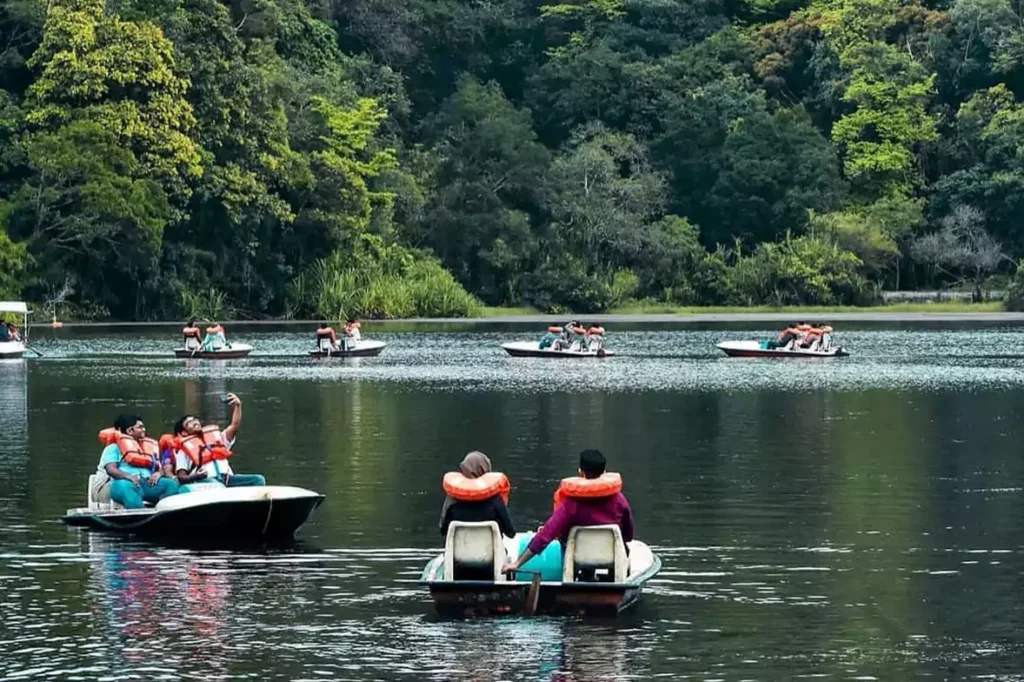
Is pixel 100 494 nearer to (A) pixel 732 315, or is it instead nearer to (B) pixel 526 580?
(B) pixel 526 580

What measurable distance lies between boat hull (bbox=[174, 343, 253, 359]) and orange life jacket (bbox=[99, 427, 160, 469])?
42.7 metres

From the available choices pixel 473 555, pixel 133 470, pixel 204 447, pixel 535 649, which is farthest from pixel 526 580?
pixel 133 470

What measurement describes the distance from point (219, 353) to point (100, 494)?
42421 millimetres

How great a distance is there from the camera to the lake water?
20.0 meters

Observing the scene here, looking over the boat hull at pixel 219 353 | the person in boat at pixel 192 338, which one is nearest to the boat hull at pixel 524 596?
the boat hull at pixel 219 353

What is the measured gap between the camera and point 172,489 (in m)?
27.3

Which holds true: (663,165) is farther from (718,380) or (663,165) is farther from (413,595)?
(413,595)

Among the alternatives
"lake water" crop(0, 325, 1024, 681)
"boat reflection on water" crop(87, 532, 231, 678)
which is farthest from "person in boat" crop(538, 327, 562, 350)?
"boat reflection on water" crop(87, 532, 231, 678)

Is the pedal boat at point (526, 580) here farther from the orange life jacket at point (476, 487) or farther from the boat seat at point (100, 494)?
the boat seat at point (100, 494)

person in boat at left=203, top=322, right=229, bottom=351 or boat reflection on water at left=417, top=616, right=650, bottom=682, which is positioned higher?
person in boat at left=203, top=322, right=229, bottom=351

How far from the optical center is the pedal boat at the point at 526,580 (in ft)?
70.6

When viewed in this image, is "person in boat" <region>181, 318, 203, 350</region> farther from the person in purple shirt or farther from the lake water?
the person in purple shirt

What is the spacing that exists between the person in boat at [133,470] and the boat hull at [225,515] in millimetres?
319

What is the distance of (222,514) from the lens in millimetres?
26312
